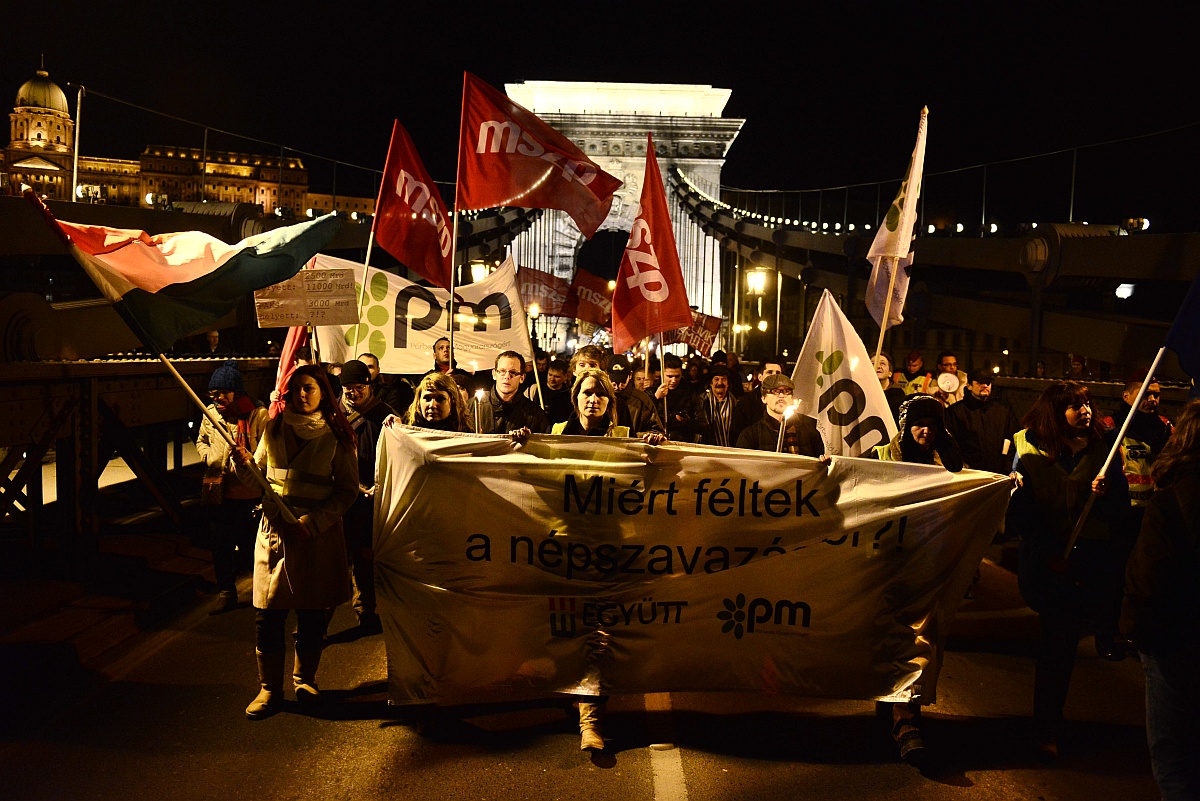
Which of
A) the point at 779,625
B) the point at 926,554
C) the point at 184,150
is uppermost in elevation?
the point at 184,150

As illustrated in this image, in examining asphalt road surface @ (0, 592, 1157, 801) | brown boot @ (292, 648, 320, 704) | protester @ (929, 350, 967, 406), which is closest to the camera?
asphalt road surface @ (0, 592, 1157, 801)

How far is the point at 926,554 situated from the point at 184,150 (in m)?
135

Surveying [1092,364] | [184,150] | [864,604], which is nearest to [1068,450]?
[864,604]

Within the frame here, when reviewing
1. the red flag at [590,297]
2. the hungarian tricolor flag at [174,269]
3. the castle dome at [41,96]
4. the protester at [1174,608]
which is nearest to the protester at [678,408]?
the red flag at [590,297]

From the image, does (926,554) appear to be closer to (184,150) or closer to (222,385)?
(222,385)

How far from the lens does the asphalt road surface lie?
4.02 metres

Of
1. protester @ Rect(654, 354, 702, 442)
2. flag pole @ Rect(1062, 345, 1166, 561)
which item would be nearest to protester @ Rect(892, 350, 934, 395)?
protester @ Rect(654, 354, 702, 442)

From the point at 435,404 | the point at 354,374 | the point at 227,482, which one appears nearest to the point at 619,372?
the point at 354,374

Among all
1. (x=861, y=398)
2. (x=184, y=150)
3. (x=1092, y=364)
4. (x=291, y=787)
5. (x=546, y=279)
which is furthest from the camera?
(x=184, y=150)

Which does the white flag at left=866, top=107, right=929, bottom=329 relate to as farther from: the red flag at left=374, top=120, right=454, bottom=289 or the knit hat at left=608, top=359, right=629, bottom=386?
the knit hat at left=608, top=359, right=629, bottom=386

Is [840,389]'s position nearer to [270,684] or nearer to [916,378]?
[270,684]

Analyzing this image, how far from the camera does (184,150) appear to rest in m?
126

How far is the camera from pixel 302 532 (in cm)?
482

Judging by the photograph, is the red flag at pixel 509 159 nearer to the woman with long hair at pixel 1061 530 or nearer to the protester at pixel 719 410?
the protester at pixel 719 410
